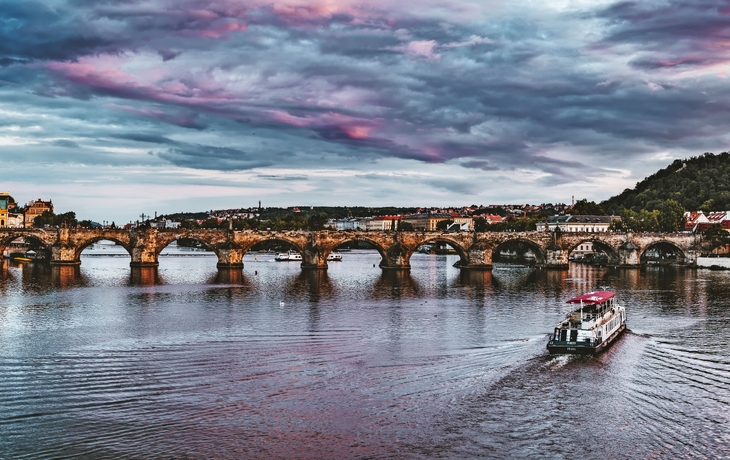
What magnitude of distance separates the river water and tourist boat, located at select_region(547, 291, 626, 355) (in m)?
0.67

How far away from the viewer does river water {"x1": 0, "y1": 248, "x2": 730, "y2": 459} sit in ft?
62.6

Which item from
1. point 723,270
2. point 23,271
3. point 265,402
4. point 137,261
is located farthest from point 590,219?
point 265,402

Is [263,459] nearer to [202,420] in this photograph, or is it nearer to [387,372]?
[202,420]

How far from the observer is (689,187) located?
15125cm

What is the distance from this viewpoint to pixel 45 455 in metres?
17.7

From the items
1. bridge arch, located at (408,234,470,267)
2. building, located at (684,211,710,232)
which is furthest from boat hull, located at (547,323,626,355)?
building, located at (684,211,710,232)

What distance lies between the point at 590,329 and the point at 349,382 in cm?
1216

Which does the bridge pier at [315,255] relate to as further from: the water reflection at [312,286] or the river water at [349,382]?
the river water at [349,382]

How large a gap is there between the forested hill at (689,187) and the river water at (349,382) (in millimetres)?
105214

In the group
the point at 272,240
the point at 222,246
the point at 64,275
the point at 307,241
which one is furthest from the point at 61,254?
the point at 307,241

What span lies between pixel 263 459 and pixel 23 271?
6897 centimetres

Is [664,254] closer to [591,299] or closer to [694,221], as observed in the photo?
[694,221]

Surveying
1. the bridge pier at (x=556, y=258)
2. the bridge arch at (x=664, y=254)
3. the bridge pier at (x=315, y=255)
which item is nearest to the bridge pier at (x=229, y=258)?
the bridge pier at (x=315, y=255)

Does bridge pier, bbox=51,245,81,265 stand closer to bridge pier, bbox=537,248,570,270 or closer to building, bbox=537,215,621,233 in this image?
bridge pier, bbox=537,248,570,270
